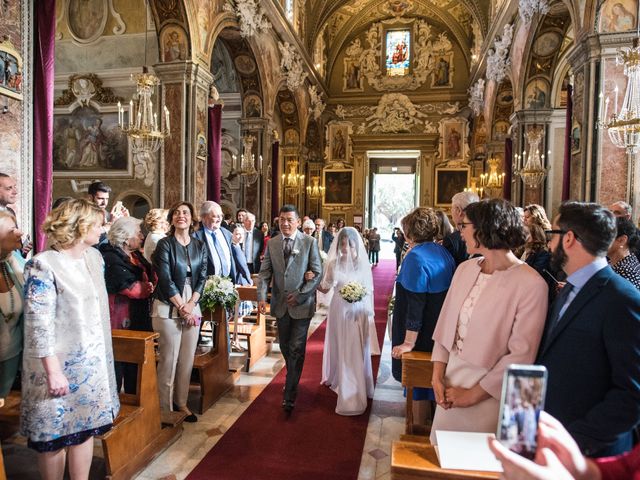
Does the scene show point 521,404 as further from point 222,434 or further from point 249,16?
point 249,16

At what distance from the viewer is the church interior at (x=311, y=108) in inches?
195

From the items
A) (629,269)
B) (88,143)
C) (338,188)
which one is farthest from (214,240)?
(338,188)

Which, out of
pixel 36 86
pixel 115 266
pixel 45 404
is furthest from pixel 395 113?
pixel 45 404

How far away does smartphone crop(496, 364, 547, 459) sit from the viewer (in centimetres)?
93

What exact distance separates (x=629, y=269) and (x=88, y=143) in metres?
11.2

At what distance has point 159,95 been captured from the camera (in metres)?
9.00

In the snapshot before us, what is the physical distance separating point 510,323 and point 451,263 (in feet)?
4.56

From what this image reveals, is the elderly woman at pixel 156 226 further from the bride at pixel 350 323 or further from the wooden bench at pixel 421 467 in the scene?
the wooden bench at pixel 421 467

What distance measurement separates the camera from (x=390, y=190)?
23859 mm

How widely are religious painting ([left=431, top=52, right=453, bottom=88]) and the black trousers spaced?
20.1 meters

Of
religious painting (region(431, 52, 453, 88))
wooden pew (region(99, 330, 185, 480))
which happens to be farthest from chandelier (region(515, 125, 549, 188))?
religious painting (region(431, 52, 453, 88))

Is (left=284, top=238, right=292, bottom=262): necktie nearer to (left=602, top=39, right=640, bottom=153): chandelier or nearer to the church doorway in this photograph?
(left=602, top=39, right=640, bottom=153): chandelier

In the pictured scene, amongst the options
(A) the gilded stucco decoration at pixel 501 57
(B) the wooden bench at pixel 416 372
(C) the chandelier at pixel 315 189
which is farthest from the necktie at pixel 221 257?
(C) the chandelier at pixel 315 189

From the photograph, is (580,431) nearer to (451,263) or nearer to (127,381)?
(451,263)
